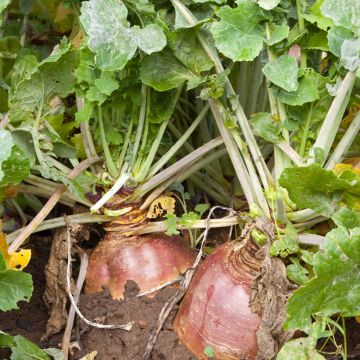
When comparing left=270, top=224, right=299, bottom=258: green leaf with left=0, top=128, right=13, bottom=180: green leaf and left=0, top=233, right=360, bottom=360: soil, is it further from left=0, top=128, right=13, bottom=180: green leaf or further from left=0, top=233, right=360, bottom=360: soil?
left=0, top=128, right=13, bottom=180: green leaf

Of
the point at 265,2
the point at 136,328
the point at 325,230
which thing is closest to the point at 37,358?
the point at 136,328

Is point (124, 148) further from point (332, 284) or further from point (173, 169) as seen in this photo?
point (332, 284)

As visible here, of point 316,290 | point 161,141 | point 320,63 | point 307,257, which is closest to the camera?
point 316,290

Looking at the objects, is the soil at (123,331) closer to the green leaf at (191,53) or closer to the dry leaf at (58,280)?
the dry leaf at (58,280)

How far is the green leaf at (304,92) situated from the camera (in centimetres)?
163

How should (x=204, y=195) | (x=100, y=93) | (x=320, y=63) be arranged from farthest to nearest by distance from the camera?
(x=204, y=195) < (x=320, y=63) < (x=100, y=93)

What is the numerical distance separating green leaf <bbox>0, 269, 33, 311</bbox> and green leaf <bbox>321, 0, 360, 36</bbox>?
0.88 meters

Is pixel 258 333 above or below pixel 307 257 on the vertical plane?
below

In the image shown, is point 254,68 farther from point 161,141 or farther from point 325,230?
point 325,230

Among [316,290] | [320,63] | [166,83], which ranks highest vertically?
[166,83]

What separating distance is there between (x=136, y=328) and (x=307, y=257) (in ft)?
1.52

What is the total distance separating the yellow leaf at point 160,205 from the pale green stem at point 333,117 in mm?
417

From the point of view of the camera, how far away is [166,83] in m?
1.74

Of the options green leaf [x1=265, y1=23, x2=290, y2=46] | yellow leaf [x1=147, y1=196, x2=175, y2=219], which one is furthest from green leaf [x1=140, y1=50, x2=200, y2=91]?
yellow leaf [x1=147, y1=196, x2=175, y2=219]
